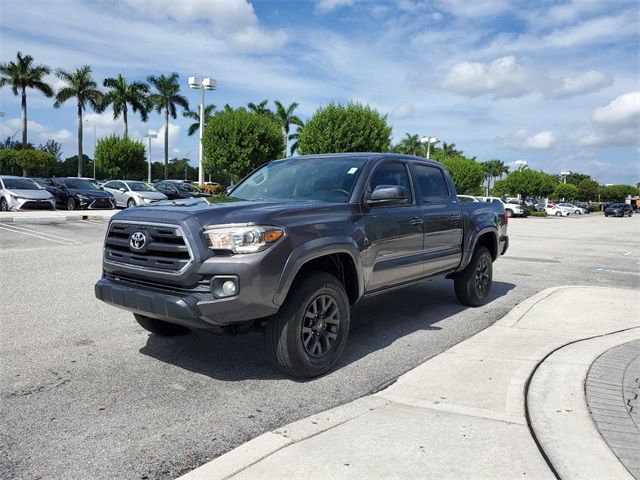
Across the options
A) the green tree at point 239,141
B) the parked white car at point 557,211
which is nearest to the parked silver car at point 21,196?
the green tree at point 239,141

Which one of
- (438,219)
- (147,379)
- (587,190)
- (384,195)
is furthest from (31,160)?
(587,190)

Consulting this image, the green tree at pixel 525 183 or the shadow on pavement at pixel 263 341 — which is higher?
the green tree at pixel 525 183

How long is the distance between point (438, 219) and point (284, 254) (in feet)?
8.49

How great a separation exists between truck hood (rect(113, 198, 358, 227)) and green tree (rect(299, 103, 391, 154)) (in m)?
33.4

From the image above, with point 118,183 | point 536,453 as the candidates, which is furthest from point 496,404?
point 118,183

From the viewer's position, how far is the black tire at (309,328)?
4.02m

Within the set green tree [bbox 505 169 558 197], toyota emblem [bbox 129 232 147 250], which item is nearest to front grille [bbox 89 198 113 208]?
toyota emblem [bbox 129 232 147 250]

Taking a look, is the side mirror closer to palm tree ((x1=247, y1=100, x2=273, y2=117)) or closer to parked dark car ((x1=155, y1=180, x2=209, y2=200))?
parked dark car ((x1=155, y1=180, x2=209, y2=200))

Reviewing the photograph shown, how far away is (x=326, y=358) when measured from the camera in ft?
14.3

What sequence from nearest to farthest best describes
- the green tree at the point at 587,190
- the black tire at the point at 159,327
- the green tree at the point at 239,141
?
the black tire at the point at 159,327, the green tree at the point at 239,141, the green tree at the point at 587,190

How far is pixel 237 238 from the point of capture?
12.5 feet

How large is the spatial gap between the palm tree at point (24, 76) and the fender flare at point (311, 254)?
59096 millimetres

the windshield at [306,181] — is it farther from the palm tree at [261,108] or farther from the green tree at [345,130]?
the palm tree at [261,108]

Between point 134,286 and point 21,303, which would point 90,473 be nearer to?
point 134,286
